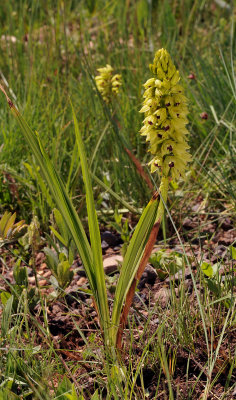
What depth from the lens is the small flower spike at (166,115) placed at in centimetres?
125

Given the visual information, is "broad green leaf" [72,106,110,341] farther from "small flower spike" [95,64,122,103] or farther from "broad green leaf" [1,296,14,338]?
"small flower spike" [95,64,122,103]

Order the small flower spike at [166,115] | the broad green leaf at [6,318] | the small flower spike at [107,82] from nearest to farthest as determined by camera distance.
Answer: the small flower spike at [166,115]
the broad green leaf at [6,318]
the small flower spike at [107,82]

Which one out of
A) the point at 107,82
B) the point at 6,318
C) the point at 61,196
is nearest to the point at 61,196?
the point at 61,196

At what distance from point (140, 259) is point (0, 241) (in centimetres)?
46

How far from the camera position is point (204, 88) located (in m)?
2.54

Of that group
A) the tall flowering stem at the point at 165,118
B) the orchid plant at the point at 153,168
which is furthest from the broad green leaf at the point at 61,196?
the tall flowering stem at the point at 165,118

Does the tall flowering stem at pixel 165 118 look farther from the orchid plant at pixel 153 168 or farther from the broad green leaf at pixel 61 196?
the broad green leaf at pixel 61 196

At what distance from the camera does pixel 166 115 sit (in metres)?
1.26

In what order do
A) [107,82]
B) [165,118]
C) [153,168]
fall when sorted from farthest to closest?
1. [107,82]
2. [153,168]
3. [165,118]

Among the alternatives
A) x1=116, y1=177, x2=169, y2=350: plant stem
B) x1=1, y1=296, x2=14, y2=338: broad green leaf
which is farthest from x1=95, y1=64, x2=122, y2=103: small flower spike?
x1=1, y1=296, x2=14, y2=338: broad green leaf

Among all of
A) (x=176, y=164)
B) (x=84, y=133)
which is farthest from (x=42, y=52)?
(x=176, y=164)

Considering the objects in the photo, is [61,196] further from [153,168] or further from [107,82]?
[107,82]

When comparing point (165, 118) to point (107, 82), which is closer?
point (165, 118)

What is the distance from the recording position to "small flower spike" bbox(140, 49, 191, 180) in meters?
1.25
